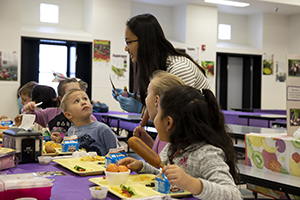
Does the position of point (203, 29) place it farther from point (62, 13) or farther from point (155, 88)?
point (155, 88)

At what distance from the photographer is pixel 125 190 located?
4.09ft

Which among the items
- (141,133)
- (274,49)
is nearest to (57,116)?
(141,133)

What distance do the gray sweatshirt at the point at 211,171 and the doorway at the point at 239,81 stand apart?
10.7 metres

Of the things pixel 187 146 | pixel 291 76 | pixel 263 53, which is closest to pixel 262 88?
pixel 263 53

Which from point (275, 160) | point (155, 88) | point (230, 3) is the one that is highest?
point (230, 3)

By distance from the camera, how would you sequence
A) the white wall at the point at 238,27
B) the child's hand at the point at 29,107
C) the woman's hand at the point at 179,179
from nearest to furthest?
the woman's hand at the point at 179,179 → the child's hand at the point at 29,107 → the white wall at the point at 238,27

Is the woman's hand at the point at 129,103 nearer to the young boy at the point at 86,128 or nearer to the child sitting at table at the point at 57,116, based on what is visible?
the young boy at the point at 86,128

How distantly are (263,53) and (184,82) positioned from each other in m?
10.8

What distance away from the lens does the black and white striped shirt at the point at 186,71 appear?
200 centimetres

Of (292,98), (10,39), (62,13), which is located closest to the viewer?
(292,98)

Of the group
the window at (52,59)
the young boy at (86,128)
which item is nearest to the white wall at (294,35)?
the window at (52,59)

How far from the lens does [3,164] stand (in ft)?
5.30

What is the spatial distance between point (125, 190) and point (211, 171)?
1.05 ft

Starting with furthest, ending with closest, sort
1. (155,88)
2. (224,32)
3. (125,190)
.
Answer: (224,32) → (155,88) → (125,190)
